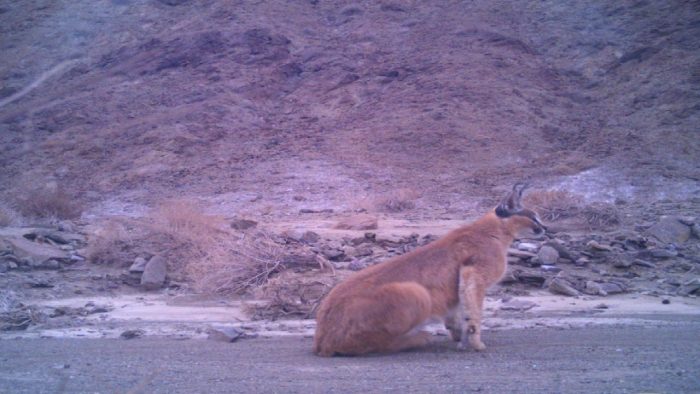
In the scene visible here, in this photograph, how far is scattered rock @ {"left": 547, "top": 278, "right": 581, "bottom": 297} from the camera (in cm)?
1179

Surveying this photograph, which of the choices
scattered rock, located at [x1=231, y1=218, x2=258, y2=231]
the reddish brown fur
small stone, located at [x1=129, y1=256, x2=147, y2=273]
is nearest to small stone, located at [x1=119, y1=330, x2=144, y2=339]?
the reddish brown fur

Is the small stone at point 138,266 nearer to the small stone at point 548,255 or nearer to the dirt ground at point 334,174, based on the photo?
the dirt ground at point 334,174

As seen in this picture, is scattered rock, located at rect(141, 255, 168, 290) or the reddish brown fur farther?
scattered rock, located at rect(141, 255, 168, 290)

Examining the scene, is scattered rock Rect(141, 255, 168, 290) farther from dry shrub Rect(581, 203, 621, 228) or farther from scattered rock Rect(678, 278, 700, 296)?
dry shrub Rect(581, 203, 621, 228)

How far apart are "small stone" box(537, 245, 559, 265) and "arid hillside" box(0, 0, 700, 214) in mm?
7592

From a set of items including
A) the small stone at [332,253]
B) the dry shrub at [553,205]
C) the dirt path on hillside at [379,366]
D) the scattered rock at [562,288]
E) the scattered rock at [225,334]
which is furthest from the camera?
the dry shrub at [553,205]

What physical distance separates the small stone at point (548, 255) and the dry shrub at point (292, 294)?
3.75 m

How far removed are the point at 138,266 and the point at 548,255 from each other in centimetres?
742

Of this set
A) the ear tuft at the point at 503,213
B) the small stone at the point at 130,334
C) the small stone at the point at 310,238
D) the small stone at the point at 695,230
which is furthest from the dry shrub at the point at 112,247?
the small stone at the point at 695,230

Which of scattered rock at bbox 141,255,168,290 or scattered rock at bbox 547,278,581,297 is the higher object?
scattered rock at bbox 547,278,581,297

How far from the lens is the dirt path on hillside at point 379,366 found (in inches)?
253

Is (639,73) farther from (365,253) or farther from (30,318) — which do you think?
(30,318)

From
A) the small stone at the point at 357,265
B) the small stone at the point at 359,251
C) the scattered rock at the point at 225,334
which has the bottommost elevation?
the small stone at the point at 359,251

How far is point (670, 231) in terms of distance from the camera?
14.9m
